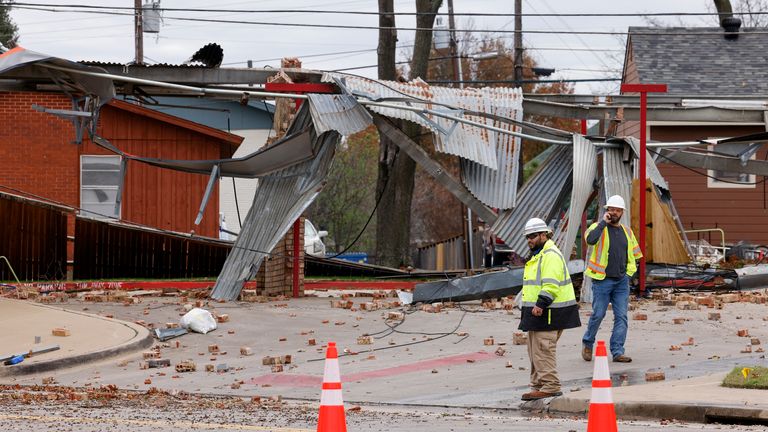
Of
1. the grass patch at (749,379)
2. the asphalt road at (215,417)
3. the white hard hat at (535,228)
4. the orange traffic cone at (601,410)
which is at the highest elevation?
the white hard hat at (535,228)

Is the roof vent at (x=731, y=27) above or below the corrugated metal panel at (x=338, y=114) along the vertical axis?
above

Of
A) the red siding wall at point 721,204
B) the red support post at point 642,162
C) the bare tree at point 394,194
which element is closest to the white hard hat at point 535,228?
the red support post at point 642,162

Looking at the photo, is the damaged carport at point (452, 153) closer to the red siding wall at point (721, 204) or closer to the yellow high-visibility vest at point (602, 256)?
the yellow high-visibility vest at point (602, 256)

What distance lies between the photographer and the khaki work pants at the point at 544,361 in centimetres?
1094

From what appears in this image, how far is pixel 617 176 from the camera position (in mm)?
19703

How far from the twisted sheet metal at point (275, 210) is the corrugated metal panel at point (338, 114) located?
0.58m

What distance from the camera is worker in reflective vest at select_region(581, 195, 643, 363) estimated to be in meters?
13.0

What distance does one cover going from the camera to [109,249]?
25.6m

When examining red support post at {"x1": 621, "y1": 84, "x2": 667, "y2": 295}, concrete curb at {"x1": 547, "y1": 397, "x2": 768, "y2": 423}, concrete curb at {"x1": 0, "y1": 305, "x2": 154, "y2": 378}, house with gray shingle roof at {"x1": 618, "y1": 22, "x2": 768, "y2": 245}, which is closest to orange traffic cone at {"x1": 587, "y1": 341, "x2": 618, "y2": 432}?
concrete curb at {"x1": 547, "y1": 397, "x2": 768, "y2": 423}

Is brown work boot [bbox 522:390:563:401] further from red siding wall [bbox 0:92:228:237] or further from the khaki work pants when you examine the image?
red siding wall [bbox 0:92:228:237]

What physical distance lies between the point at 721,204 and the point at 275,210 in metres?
14.5

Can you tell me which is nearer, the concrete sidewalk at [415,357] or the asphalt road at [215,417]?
the asphalt road at [215,417]

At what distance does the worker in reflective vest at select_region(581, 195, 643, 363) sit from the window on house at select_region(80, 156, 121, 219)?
1971 cm

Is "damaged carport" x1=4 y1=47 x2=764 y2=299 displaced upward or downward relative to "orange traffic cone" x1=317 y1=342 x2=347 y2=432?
upward
